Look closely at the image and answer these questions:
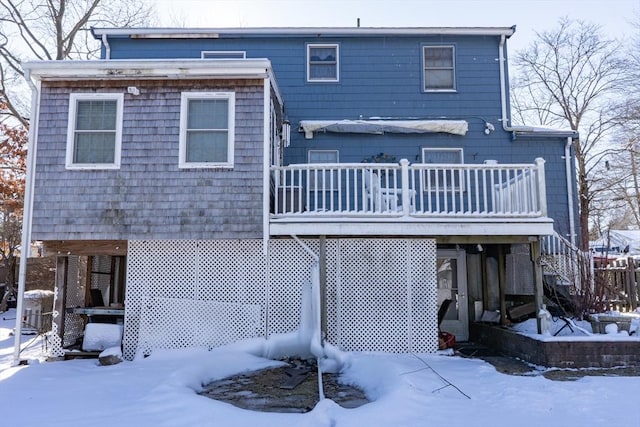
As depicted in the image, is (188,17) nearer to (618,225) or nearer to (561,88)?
(561,88)

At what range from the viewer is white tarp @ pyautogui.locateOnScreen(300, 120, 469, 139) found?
11172 millimetres

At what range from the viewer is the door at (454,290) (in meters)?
10.9

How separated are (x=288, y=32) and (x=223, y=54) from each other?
1.69 metres

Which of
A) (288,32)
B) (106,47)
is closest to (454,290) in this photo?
(288,32)

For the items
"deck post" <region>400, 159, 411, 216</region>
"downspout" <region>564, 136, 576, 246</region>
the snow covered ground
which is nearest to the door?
"downspout" <region>564, 136, 576, 246</region>

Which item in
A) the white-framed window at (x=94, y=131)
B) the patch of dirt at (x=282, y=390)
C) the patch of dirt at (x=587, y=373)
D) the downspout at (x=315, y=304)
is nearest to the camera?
the patch of dirt at (x=282, y=390)

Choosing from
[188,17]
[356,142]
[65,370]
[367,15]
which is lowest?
[65,370]

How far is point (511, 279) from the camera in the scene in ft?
35.4

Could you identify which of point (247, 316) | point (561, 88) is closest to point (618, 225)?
point (561, 88)

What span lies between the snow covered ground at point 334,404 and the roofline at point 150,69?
4.70 m

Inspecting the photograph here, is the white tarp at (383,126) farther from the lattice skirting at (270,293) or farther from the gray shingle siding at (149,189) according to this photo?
the lattice skirting at (270,293)

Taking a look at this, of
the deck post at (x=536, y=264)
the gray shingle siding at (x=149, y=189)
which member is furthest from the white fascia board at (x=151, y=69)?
the deck post at (x=536, y=264)

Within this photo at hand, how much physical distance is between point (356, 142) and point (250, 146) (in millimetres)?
3785

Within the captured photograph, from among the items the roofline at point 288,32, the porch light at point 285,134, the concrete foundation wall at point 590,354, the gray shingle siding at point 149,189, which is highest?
the roofline at point 288,32
